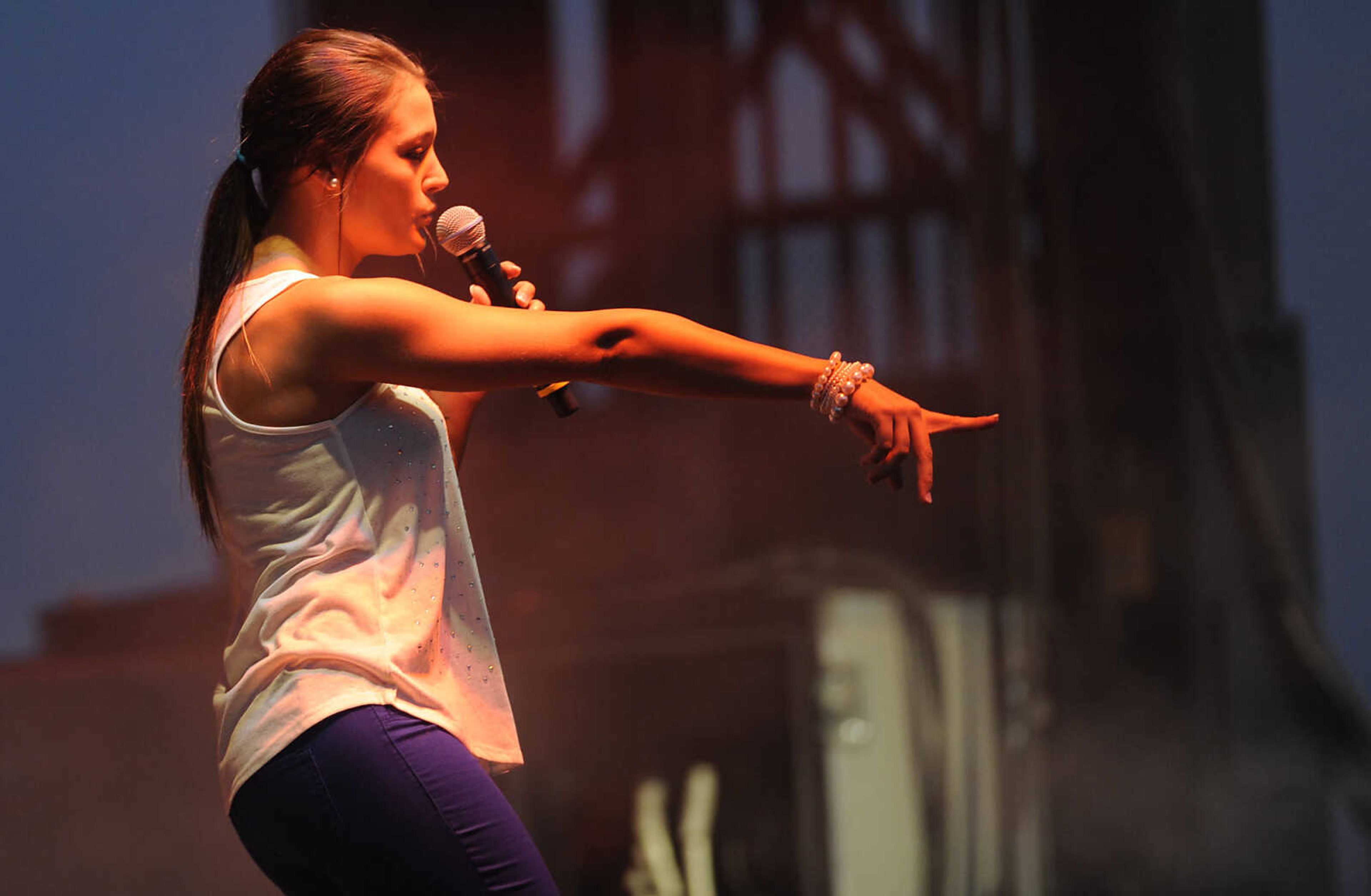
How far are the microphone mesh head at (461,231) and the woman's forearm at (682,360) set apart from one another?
236 millimetres

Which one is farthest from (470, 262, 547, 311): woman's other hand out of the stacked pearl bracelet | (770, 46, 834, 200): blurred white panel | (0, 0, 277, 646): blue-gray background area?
(770, 46, 834, 200): blurred white panel

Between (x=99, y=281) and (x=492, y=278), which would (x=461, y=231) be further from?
(x=99, y=281)

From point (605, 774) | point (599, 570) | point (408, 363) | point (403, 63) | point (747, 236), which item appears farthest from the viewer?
point (747, 236)

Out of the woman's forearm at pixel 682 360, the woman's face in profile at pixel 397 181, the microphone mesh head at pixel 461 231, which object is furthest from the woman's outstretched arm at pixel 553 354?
the microphone mesh head at pixel 461 231

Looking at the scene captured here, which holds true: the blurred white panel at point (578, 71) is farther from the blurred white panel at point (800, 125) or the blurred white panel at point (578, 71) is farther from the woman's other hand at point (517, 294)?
the woman's other hand at point (517, 294)

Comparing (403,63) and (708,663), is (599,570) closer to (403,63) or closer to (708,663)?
(708,663)

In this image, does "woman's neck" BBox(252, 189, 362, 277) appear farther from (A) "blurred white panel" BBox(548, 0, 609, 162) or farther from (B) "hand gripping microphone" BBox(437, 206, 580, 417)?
(A) "blurred white panel" BBox(548, 0, 609, 162)

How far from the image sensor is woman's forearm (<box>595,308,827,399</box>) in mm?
949

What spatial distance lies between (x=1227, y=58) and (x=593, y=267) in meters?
1.57

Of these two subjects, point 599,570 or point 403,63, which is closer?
point 403,63

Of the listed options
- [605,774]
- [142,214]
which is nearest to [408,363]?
[142,214]

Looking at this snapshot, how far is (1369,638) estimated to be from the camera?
2.79 meters

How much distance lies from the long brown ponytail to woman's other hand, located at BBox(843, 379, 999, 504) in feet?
1.39

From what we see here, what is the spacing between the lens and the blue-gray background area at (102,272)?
6.55 feet
